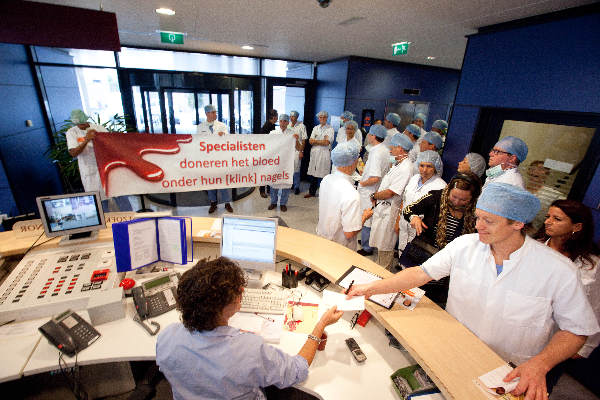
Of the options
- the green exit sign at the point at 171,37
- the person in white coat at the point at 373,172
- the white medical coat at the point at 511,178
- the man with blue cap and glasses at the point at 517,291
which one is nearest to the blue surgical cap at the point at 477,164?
the white medical coat at the point at 511,178

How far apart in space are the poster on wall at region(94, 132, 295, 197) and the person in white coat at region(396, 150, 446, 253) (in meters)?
1.65

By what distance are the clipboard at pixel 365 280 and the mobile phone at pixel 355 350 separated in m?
0.25

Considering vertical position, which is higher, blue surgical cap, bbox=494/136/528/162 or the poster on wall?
blue surgical cap, bbox=494/136/528/162

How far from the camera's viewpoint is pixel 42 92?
4.68 meters

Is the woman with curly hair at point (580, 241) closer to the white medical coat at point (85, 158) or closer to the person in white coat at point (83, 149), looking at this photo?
the person in white coat at point (83, 149)

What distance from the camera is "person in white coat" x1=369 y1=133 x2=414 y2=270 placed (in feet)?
11.1

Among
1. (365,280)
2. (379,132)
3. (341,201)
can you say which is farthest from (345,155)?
(379,132)

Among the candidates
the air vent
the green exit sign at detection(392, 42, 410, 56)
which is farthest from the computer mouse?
the air vent

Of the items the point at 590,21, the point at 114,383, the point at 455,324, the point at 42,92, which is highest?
the point at 590,21

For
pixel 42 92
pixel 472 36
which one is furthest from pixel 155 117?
pixel 472 36

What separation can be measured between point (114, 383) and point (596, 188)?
13.1ft

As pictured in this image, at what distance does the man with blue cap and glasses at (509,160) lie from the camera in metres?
2.66

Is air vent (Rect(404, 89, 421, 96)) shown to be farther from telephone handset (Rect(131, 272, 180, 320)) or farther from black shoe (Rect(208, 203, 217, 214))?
telephone handset (Rect(131, 272, 180, 320))

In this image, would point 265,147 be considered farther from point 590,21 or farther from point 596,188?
point 590,21
